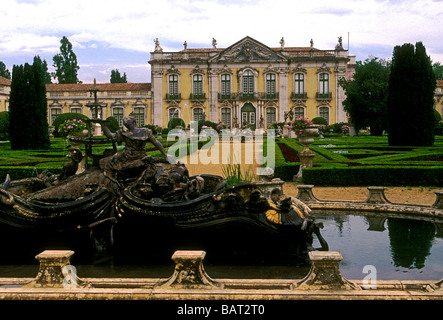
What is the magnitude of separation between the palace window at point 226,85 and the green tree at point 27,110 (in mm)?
22581

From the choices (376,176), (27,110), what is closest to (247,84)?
(27,110)

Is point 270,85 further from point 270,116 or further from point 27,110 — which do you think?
point 27,110

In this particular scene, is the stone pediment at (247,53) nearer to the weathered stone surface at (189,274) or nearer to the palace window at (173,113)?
the palace window at (173,113)

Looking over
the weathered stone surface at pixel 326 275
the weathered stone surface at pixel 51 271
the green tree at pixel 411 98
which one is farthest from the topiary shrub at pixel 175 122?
the weathered stone surface at pixel 326 275

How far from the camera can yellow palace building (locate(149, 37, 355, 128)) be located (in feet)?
143

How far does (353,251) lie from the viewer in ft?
17.7

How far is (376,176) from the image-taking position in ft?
36.0

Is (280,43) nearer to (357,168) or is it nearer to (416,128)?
(416,128)

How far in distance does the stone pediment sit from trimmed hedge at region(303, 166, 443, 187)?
3386 cm

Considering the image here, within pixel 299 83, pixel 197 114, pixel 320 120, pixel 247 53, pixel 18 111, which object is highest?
pixel 247 53

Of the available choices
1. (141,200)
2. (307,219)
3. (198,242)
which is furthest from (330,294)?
(141,200)

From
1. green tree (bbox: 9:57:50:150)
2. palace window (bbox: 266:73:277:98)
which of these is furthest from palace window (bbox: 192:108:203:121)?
green tree (bbox: 9:57:50:150)

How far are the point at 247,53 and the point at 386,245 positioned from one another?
39.5 meters

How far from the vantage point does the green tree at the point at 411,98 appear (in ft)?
68.6
